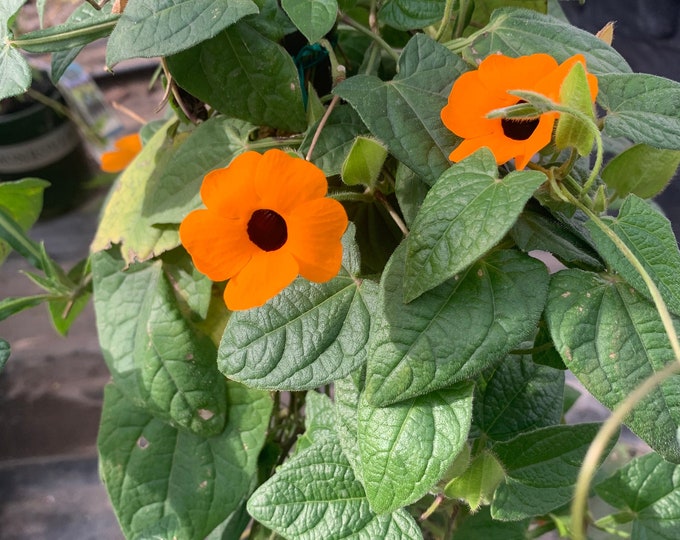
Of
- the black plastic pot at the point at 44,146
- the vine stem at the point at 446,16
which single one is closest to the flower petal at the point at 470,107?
the vine stem at the point at 446,16

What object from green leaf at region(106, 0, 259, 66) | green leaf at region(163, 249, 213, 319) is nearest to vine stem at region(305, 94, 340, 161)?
green leaf at region(106, 0, 259, 66)

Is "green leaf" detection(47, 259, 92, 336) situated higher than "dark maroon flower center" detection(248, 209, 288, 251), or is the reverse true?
"dark maroon flower center" detection(248, 209, 288, 251)

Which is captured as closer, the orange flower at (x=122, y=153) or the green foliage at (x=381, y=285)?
the green foliage at (x=381, y=285)

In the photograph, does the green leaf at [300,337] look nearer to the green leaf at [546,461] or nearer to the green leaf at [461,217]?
the green leaf at [461,217]

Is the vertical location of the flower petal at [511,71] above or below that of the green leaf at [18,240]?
above

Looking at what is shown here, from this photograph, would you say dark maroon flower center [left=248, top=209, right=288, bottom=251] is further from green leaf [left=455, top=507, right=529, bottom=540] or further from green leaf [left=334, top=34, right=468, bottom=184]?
green leaf [left=455, top=507, right=529, bottom=540]

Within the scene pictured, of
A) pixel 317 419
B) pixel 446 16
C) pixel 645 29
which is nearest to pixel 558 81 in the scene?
pixel 446 16

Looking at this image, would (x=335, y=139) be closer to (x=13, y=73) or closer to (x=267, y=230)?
(x=267, y=230)

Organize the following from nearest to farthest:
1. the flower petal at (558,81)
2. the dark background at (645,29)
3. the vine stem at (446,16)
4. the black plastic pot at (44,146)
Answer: the flower petal at (558,81) → the vine stem at (446,16) → the dark background at (645,29) → the black plastic pot at (44,146)
